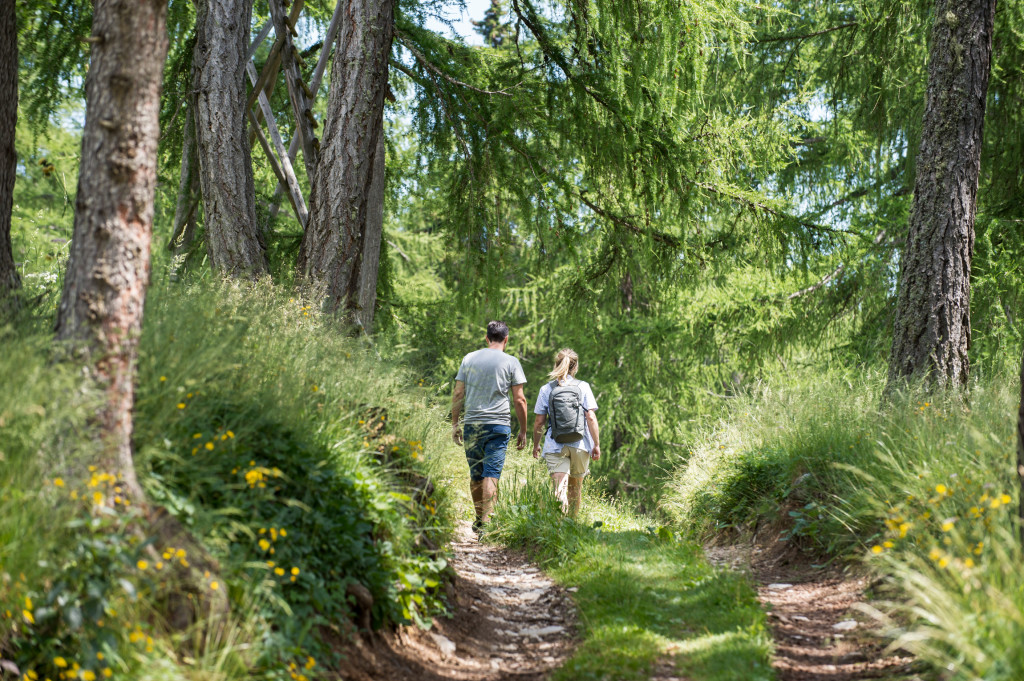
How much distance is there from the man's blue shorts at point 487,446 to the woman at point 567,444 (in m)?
0.50

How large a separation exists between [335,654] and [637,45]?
5.71 metres

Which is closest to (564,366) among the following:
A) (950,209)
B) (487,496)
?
(487,496)

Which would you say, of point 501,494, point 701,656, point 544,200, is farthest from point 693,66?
point 701,656

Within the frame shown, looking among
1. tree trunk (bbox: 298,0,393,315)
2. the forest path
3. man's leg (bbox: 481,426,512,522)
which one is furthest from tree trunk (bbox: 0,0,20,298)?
the forest path

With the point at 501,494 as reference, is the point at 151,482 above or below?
above

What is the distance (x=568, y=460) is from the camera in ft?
25.1

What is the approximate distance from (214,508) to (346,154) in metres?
4.43

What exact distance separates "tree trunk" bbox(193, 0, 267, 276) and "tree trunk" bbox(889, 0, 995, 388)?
6.12 m

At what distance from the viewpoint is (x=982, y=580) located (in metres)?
3.16

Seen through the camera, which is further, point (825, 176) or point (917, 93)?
point (825, 176)

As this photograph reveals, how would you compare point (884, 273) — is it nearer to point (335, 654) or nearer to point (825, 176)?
point (825, 176)

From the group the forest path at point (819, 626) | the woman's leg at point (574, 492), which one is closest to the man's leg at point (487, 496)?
the woman's leg at point (574, 492)

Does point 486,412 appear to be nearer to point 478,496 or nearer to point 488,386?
point 488,386

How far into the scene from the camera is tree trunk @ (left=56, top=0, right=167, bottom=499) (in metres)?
3.24
